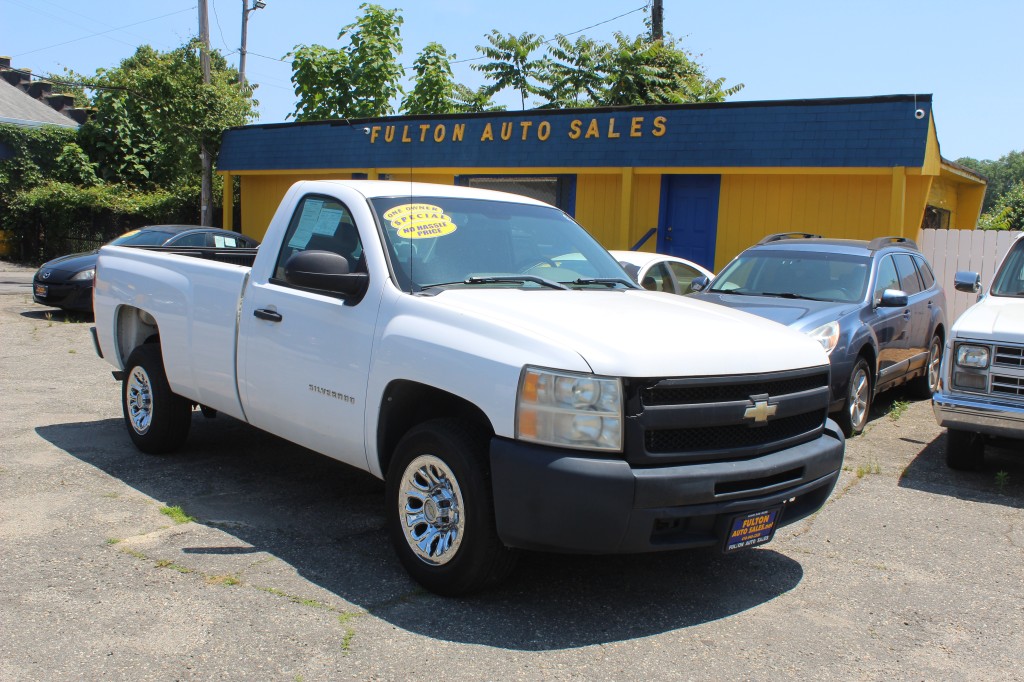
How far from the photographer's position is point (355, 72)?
86.1 ft

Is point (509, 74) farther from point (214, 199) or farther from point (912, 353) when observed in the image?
point (912, 353)

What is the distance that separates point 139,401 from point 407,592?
331 centimetres

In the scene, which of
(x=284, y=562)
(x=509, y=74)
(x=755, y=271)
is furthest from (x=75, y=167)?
(x=284, y=562)

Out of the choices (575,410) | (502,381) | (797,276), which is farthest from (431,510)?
(797,276)

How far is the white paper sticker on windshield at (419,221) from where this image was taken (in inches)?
193

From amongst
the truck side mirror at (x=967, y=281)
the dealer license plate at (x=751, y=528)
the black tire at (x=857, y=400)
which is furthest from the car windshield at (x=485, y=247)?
the truck side mirror at (x=967, y=281)

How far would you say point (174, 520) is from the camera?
17.0 feet

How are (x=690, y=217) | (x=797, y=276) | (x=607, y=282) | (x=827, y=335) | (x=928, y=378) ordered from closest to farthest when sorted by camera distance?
(x=607, y=282) < (x=827, y=335) < (x=797, y=276) < (x=928, y=378) < (x=690, y=217)

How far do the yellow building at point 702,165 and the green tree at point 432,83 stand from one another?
694 cm

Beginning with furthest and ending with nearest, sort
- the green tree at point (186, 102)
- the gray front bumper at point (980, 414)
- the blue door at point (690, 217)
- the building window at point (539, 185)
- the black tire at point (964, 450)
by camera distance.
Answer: the green tree at point (186, 102) → the building window at point (539, 185) → the blue door at point (690, 217) → the black tire at point (964, 450) → the gray front bumper at point (980, 414)

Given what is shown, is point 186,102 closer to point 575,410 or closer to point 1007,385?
point 1007,385

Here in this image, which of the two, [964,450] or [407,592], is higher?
[964,450]

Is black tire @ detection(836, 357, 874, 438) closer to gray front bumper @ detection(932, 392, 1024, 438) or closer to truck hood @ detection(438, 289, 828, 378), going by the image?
gray front bumper @ detection(932, 392, 1024, 438)

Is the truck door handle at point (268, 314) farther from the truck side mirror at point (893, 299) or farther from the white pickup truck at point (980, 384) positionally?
the truck side mirror at point (893, 299)
